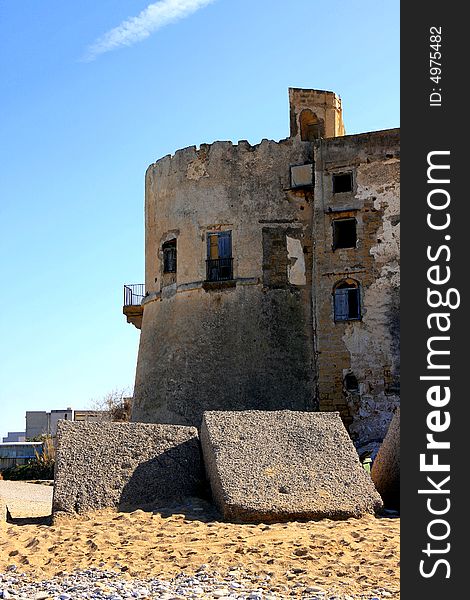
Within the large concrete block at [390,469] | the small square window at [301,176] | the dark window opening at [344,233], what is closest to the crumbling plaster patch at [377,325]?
the dark window opening at [344,233]

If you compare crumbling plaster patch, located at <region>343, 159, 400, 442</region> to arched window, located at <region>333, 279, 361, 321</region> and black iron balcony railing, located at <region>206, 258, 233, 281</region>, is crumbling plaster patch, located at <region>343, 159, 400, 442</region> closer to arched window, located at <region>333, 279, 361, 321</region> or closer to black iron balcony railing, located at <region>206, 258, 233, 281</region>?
arched window, located at <region>333, 279, 361, 321</region>

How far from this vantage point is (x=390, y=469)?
11.6 m

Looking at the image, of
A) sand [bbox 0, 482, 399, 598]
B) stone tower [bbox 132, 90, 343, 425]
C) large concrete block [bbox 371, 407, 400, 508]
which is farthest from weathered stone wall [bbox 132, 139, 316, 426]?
sand [bbox 0, 482, 399, 598]

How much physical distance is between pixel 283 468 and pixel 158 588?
137 inches

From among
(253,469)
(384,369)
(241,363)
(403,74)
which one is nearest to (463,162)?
(403,74)

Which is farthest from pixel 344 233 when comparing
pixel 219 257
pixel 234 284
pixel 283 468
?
pixel 283 468

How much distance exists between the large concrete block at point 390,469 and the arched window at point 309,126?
1406 centimetres

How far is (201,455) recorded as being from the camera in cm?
1122

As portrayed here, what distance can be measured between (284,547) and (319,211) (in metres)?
14.6

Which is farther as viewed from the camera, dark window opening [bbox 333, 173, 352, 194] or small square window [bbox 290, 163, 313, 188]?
small square window [bbox 290, 163, 313, 188]

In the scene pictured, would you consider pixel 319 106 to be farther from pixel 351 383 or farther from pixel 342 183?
pixel 351 383

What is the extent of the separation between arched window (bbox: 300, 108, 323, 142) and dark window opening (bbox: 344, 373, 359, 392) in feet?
23.3

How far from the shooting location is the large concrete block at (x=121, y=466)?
1020 cm

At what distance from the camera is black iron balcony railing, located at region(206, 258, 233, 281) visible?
75.8 ft
